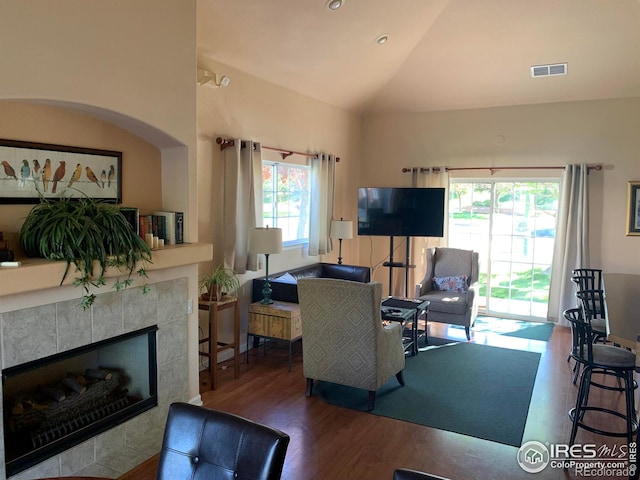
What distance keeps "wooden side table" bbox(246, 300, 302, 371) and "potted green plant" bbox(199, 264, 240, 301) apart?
14.3 inches

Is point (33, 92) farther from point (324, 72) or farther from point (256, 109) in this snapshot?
point (324, 72)

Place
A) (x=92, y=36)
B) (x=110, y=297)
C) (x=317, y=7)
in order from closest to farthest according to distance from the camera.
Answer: (x=92, y=36) → (x=110, y=297) → (x=317, y=7)

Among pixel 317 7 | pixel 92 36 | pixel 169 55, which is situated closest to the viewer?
pixel 92 36

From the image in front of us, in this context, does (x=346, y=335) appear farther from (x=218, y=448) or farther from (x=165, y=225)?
(x=218, y=448)

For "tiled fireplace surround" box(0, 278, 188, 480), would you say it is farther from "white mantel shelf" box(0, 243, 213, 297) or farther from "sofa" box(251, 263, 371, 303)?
"sofa" box(251, 263, 371, 303)

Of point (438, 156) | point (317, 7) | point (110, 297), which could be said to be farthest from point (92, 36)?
point (438, 156)

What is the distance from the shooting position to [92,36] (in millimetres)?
2709

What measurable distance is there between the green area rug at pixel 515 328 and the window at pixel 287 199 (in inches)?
103

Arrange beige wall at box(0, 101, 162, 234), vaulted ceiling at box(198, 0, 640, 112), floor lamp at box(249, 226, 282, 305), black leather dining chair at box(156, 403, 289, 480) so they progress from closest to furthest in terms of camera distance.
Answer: black leather dining chair at box(156, 403, 289, 480)
beige wall at box(0, 101, 162, 234)
vaulted ceiling at box(198, 0, 640, 112)
floor lamp at box(249, 226, 282, 305)

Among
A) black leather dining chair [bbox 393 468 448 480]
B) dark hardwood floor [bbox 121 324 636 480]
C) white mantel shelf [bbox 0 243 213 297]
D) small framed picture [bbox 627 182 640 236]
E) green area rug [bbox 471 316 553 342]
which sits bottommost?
dark hardwood floor [bbox 121 324 636 480]

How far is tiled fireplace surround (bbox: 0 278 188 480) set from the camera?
8.20 ft

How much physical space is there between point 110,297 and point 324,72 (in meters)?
3.81

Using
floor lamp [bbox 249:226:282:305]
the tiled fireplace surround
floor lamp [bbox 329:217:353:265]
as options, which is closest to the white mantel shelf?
A: the tiled fireplace surround

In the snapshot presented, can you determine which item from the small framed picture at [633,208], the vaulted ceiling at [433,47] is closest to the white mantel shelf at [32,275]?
the vaulted ceiling at [433,47]
